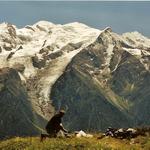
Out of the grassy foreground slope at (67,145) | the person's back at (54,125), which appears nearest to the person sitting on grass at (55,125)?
the person's back at (54,125)

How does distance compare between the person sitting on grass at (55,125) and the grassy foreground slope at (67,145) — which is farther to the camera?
the person sitting on grass at (55,125)

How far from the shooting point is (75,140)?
36375 millimetres

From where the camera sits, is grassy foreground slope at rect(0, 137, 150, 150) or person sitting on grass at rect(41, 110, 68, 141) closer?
grassy foreground slope at rect(0, 137, 150, 150)

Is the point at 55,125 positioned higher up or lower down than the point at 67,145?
lower down

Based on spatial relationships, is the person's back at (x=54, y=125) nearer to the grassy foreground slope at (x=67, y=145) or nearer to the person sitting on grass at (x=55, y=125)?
the person sitting on grass at (x=55, y=125)

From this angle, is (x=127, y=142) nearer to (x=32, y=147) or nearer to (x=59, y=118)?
(x=59, y=118)

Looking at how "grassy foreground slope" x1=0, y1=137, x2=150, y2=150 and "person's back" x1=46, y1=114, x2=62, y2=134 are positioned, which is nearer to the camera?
"grassy foreground slope" x1=0, y1=137, x2=150, y2=150

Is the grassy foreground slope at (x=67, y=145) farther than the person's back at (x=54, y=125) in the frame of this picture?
No

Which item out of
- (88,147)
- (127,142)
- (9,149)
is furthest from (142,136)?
(9,149)

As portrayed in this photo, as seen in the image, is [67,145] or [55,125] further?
[55,125]

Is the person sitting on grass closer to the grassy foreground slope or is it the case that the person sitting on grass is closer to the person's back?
the person's back

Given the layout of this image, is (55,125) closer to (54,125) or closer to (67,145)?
(54,125)

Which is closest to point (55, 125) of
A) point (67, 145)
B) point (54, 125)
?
point (54, 125)

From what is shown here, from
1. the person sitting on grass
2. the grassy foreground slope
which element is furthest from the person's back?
the grassy foreground slope
